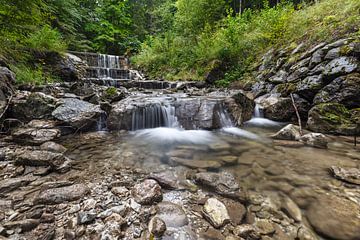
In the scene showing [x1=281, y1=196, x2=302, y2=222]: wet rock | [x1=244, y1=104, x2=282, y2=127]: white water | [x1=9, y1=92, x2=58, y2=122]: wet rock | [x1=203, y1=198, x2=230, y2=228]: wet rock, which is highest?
[x1=9, y1=92, x2=58, y2=122]: wet rock

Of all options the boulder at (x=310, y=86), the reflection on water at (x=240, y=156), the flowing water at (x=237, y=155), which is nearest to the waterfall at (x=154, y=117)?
the flowing water at (x=237, y=155)

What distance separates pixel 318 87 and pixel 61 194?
629cm

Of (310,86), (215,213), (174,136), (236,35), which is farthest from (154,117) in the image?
(236,35)

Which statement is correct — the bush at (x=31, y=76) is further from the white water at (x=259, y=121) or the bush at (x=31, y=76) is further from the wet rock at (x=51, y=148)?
the white water at (x=259, y=121)

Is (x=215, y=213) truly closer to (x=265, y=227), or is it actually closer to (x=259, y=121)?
(x=265, y=227)

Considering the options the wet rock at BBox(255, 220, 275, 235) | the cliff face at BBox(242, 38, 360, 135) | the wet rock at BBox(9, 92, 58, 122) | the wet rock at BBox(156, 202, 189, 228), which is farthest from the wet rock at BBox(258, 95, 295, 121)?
the wet rock at BBox(9, 92, 58, 122)

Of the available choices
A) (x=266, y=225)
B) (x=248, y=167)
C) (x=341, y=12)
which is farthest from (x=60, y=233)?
(x=341, y=12)

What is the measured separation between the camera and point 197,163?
3.03 meters

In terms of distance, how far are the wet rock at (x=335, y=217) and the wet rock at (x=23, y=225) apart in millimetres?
2528

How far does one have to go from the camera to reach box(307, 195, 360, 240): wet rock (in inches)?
62.8

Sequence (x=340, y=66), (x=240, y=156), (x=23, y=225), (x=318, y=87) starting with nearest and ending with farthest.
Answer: (x=23, y=225)
(x=240, y=156)
(x=340, y=66)
(x=318, y=87)

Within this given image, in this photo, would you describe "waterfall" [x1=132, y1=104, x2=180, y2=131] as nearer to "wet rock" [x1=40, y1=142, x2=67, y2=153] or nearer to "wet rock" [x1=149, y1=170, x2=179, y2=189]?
"wet rock" [x1=40, y1=142, x2=67, y2=153]

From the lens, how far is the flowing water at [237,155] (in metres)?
2.39

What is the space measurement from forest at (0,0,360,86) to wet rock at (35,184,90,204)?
5257 millimetres
